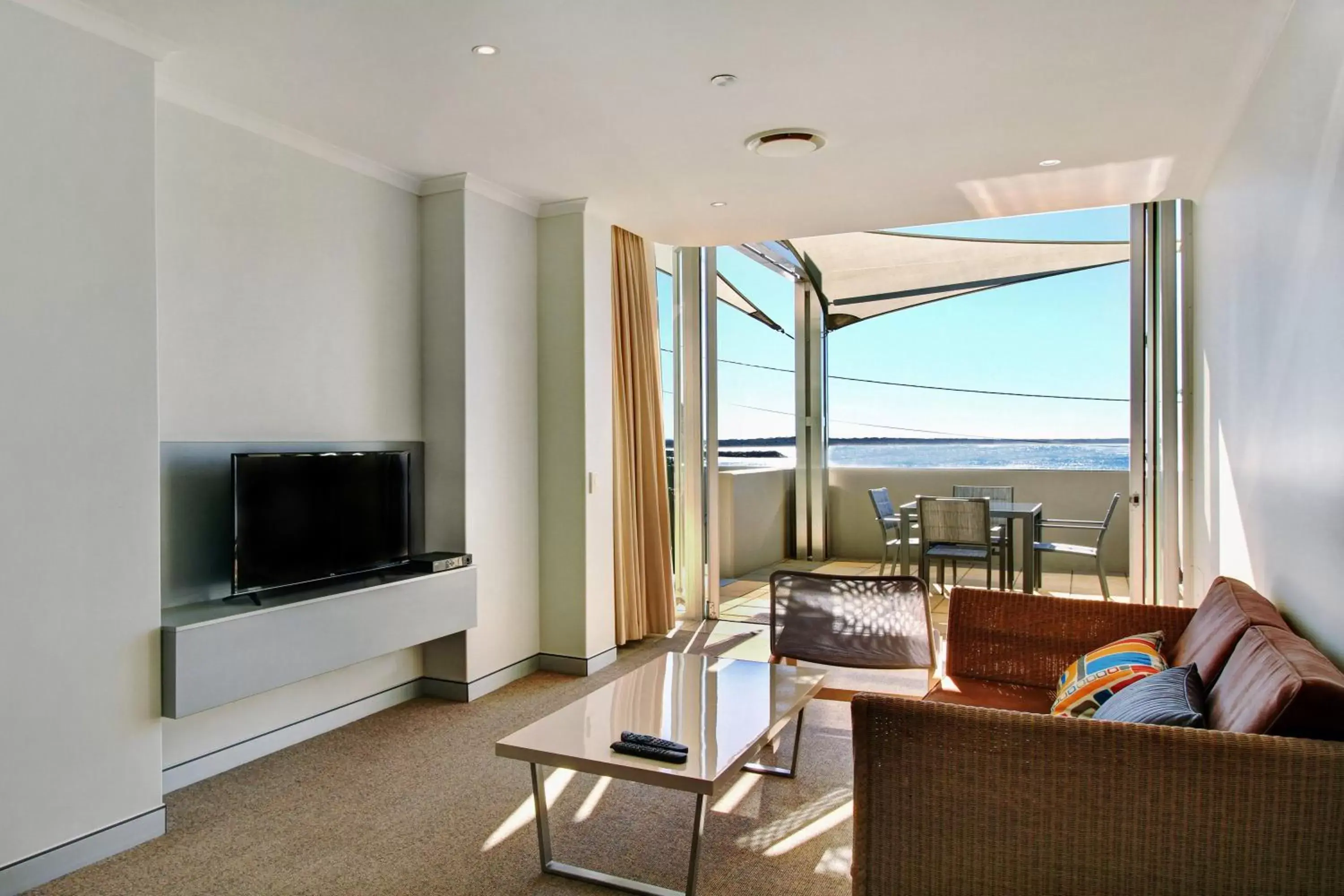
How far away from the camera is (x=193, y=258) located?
10.3 feet

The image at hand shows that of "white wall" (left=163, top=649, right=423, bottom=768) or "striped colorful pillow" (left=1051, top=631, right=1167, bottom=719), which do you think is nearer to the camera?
"striped colorful pillow" (left=1051, top=631, right=1167, bottom=719)

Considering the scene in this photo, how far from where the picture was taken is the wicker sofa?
60.4 inches

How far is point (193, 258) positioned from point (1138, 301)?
4545mm

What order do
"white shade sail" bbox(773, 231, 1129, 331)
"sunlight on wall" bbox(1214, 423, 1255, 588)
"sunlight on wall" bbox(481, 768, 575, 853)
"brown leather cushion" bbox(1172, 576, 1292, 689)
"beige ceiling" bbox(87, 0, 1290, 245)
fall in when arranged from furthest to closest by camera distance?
"white shade sail" bbox(773, 231, 1129, 331)
"sunlight on wall" bbox(1214, 423, 1255, 588)
"sunlight on wall" bbox(481, 768, 575, 853)
"beige ceiling" bbox(87, 0, 1290, 245)
"brown leather cushion" bbox(1172, 576, 1292, 689)

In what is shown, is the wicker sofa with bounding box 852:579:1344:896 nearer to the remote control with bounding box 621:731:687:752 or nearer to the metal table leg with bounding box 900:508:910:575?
the remote control with bounding box 621:731:687:752

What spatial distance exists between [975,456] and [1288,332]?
21.2 ft

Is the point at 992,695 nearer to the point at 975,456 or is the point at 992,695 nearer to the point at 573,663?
the point at 573,663

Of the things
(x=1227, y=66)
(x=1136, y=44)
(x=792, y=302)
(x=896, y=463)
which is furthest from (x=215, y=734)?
(x=896, y=463)

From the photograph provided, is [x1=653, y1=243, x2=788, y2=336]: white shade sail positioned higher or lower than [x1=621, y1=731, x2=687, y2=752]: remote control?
higher

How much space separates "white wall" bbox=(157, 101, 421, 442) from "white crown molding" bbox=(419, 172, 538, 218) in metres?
Answer: 0.10

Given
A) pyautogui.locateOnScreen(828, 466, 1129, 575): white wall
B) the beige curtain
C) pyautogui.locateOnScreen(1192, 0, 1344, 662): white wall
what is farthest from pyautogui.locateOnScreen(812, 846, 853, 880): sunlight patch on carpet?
pyautogui.locateOnScreen(828, 466, 1129, 575): white wall

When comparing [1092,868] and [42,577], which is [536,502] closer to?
[42,577]

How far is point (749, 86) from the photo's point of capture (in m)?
3.01

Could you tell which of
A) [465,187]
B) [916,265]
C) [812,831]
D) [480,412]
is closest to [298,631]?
[480,412]
